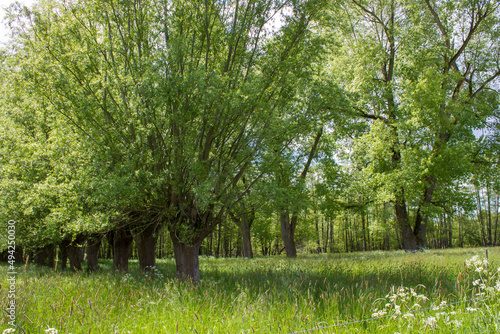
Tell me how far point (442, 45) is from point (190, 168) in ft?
66.1

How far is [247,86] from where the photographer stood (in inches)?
280

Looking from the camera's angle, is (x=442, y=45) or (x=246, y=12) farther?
(x=442, y=45)

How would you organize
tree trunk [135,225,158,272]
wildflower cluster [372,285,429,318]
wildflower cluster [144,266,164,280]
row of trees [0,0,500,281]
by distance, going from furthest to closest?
1. tree trunk [135,225,158,272]
2. wildflower cluster [144,266,164,280]
3. row of trees [0,0,500,281]
4. wildflower cluster [372,285,429,318]

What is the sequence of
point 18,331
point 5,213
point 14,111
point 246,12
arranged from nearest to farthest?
point 18,331 → point 246,12 → point 5,213 → point 14,111

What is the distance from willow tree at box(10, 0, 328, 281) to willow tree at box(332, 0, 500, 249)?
1013cm

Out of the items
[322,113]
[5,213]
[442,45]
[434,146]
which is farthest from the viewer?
[442,45]

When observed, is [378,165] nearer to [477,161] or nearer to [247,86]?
[477,161]

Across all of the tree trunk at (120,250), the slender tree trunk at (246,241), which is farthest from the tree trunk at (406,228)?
the tree trunk at (120,250)

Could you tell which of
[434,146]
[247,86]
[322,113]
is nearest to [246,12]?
[247,86]

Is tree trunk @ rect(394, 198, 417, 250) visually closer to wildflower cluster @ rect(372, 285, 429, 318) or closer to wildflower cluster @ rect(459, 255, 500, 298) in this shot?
wildflower cluster @ rect(459, 255, 500, 298)

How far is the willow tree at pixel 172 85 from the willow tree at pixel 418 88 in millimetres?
10129

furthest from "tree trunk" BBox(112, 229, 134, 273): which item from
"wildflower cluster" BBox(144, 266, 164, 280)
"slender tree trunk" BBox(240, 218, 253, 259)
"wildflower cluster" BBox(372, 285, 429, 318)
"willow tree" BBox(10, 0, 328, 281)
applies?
"wildflower cluster" BBox(372, 285, 429, 318)

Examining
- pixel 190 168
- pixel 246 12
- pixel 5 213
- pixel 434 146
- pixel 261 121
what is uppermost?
pixel 246 12

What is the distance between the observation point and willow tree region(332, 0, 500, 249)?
1728 cm
